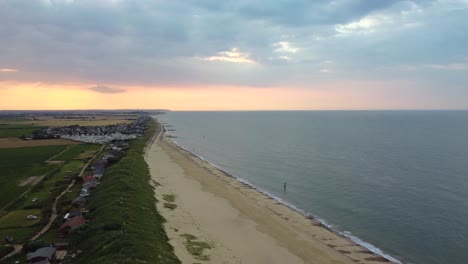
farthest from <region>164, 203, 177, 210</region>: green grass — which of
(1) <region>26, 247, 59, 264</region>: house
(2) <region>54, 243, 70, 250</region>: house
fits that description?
(1) <region>26, 247, 59, 264</region>: house

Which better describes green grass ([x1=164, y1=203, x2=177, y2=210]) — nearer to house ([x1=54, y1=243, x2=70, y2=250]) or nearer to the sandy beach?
the sandy beach

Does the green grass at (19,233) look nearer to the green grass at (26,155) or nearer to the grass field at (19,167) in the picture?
the grass field at (19,167)

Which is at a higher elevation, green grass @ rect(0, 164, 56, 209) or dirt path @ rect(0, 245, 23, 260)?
green grass @ rect(0, 164, 56, 209)

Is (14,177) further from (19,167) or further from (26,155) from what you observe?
(26,155)

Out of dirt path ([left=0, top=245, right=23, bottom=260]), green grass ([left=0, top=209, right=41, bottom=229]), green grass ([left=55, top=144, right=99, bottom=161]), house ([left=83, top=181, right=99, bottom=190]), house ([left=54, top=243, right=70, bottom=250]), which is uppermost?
house ([left=83, top=181, right=99, bottom=190])

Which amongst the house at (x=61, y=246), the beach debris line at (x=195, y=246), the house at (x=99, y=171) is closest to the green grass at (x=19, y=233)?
the house at (x=61, y=246)

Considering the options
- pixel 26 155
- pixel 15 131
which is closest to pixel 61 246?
pixel 26 155
